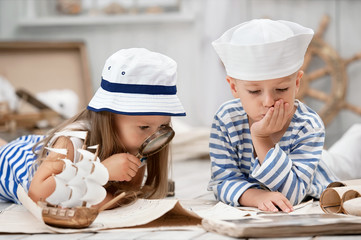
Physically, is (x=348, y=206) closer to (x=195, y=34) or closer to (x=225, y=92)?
(x=225, y=92)

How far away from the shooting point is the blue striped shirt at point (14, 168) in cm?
153

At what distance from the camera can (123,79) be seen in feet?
4.35

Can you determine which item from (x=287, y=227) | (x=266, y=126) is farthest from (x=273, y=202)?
(x=287, y=227)

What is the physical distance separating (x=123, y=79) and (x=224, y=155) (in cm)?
34

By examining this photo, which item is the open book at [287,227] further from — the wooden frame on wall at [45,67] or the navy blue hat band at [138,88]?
the wooden frame on wall at [45,67]

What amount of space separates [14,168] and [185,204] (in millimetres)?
458

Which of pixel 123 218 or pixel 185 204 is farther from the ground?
pixel 123 218

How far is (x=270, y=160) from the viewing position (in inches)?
51.8

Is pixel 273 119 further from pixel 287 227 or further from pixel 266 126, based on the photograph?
pixel 287 227

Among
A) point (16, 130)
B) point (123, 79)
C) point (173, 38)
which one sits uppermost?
point (123, 79)

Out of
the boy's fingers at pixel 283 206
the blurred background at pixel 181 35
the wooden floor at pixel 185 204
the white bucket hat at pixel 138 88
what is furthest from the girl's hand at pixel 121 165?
the blurred background at pixel 181 35

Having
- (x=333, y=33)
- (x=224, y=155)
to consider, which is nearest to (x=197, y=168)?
(x=224, y=155)

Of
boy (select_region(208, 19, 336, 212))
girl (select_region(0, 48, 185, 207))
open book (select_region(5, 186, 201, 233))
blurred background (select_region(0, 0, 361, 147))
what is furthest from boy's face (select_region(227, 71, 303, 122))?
blurred background (select_region(0, 0, 361, 147))

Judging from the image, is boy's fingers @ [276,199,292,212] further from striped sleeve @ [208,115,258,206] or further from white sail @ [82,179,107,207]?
white sail @ [82,179,107,207]
